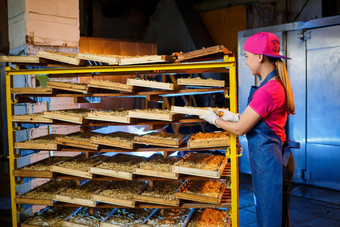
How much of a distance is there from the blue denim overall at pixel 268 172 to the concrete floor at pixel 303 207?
5.68 feet

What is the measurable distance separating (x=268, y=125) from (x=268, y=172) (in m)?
0.39

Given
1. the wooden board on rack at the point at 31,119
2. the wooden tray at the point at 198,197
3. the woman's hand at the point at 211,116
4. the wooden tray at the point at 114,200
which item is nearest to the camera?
the woman's hand at the point at 211,116

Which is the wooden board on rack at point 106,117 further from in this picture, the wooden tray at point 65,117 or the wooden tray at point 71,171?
the wooden tray at point 71,171

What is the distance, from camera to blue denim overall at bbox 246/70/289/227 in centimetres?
271

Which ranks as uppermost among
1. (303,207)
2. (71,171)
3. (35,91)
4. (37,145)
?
(35,91)

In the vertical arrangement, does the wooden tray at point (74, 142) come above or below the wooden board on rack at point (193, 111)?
below

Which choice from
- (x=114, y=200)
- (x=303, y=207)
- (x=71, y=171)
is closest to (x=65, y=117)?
(x=71, y=171)

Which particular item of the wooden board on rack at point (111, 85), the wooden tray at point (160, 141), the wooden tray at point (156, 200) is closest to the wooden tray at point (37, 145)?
the wooden board on rack at point (111, 85)

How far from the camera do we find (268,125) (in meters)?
2.73

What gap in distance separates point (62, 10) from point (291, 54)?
3.86 m

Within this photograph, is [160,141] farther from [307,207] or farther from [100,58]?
[307,207]

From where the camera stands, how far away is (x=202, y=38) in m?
9.61

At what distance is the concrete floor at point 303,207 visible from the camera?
4454mm

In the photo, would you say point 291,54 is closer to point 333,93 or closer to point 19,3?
point 333,93
